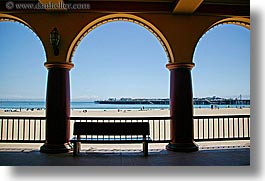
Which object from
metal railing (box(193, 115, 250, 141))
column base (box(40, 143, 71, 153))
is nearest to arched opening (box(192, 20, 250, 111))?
metal railing (box(193, 115, 250, 141))

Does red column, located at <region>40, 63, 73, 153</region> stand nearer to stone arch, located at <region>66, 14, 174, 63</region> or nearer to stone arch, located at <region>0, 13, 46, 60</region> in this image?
stone arch, located at <region>66, 14, 174, 63</region>

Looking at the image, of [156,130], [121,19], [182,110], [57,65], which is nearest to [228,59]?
[182,110]

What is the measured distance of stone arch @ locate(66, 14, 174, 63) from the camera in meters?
4.98

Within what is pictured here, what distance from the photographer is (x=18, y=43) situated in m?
5.96

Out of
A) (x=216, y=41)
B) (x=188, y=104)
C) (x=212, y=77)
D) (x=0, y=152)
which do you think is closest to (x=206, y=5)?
(x=216, y=41)

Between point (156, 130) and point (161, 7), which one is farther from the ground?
point (161, 7)

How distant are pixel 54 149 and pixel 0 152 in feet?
3.27

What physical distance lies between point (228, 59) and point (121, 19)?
241 centimetres

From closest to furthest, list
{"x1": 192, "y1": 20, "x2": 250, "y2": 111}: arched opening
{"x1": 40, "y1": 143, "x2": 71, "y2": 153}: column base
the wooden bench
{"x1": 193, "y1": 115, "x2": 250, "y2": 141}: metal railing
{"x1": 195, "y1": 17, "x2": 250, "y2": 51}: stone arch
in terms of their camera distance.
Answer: {"x1": 192, "y1": 20, "x2": 250, "y2": 111}: arched opening, the wooden bench, {"x1": 40, "y1": 143, "x2": 71, "y2": 153}: column base, {"x1": 195, "y1": 17, "x2": 250, "y2": 51}: stone arch, {"x1": 193, "y1": 115, "x2": 250, "y2": 141}: metal railing

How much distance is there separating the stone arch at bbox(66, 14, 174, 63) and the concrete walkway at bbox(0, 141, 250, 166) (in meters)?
1.76

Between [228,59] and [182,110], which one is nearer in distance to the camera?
[182,110]

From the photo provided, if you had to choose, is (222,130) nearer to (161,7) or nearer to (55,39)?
(161,7)

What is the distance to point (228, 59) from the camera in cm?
566

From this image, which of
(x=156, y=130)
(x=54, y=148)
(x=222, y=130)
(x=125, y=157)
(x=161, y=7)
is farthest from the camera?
(x=156, y=130)
